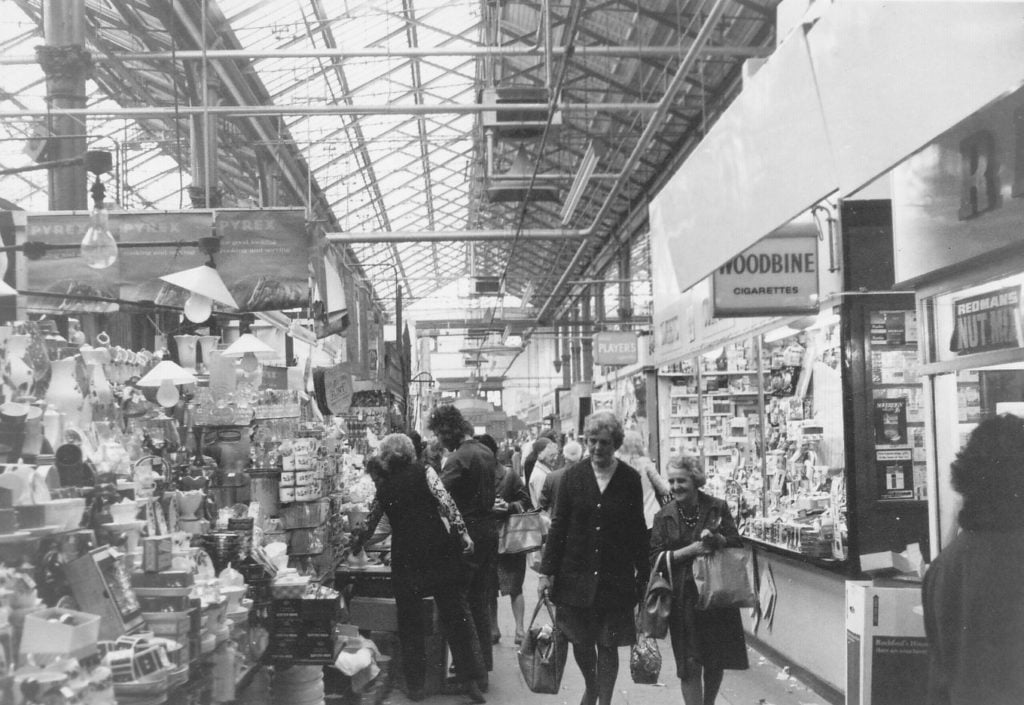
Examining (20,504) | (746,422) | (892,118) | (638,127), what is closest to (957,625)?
(892,118)

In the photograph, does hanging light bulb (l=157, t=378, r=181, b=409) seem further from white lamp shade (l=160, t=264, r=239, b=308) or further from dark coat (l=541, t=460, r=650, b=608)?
dark coat (l=541, t=460, r=650, b=608)

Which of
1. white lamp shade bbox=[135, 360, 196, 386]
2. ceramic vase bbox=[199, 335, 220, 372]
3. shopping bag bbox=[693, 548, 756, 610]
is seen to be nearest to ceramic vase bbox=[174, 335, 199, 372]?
ceramic vase bbox=[199, 335, 220, 372]

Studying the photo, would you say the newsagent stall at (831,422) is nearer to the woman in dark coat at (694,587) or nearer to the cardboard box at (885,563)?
the cardboard box at (885,563)

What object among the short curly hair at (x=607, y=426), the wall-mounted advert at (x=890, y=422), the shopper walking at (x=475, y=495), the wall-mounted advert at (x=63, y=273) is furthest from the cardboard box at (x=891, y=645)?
the wall-mounted advert at (x=63, y=273)

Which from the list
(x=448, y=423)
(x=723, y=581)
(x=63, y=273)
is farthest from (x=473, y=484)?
(x=63, y=273)

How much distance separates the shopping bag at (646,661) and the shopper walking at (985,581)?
2.13 m

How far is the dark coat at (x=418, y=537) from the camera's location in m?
6.02

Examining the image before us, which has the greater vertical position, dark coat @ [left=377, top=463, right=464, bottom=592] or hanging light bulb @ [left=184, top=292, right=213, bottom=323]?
hanging light bulb @ [left=184, top=292, right=213, bottom=323]

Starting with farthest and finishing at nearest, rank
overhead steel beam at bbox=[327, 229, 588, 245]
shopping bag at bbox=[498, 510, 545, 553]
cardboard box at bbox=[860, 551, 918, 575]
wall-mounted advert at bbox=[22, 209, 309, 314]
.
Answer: overhead steel beam at bbox=[327, 229, 588, 245]
shopping bag at bbox=[498, 510, 545, 553]
wall-mounted advert at bbox=[22, 209, 309, 314]
cardboard box at bbox=[860, 551, 918, 575]

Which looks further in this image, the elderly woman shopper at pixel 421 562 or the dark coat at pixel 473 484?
the dark coat at pixel 473 484

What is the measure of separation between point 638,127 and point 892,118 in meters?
14.3

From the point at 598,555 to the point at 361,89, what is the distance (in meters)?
10.8

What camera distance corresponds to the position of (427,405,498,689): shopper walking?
6629mm

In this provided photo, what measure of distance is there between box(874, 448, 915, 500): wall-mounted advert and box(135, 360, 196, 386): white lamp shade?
401cm
